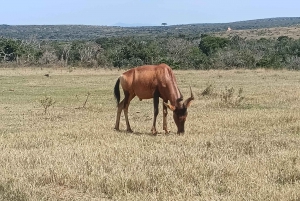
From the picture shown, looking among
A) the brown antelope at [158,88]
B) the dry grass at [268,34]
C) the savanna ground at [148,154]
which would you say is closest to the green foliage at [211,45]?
the savanna ground at [148,154]

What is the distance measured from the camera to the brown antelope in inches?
485

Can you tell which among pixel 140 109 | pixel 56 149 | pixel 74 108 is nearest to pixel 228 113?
pixel 140 109

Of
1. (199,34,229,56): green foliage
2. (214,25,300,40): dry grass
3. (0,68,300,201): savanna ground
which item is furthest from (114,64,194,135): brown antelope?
(214,25,300,40): dry grass

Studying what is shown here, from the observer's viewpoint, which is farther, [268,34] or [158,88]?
[268,34]

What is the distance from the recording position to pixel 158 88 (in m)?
13.0

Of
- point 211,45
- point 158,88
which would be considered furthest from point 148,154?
point 211,45

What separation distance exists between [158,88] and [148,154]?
3.59m

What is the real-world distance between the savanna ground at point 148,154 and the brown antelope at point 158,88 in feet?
1.66

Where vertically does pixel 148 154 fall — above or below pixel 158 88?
below

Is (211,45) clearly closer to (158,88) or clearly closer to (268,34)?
(158,88)

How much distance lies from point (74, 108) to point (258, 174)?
12.0m

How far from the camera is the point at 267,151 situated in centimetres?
1001

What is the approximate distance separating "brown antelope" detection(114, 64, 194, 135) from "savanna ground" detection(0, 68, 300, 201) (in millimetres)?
507

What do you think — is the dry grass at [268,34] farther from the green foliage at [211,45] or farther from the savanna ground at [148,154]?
the savanna ground at [148,154]
